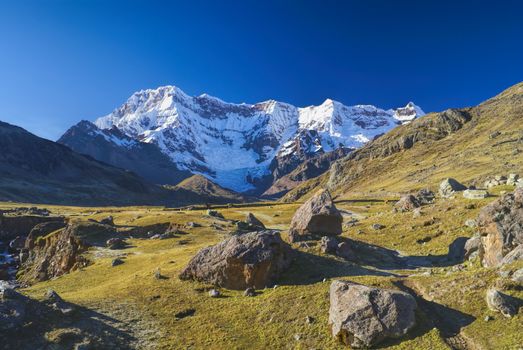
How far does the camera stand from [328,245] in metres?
52.2

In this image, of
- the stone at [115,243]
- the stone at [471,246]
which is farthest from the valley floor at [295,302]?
the stone at [115,243]

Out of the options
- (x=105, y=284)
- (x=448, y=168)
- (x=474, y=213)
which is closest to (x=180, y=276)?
(x=105, y=284)

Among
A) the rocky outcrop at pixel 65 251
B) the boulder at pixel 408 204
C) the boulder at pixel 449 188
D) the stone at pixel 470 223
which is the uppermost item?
the boulder at pixel 449 188

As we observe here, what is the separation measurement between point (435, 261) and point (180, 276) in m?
31.0

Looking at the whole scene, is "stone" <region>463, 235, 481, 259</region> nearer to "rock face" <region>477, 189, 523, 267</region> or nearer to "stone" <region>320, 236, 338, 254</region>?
"rock face" <region>477, 189, 523, 267</region>

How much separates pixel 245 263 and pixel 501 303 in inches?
964

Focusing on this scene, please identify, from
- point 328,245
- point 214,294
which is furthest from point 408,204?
point 214,294

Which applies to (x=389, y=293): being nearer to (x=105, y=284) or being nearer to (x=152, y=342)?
(x=152, y=342)

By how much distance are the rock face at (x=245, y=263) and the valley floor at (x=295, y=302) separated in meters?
1.40

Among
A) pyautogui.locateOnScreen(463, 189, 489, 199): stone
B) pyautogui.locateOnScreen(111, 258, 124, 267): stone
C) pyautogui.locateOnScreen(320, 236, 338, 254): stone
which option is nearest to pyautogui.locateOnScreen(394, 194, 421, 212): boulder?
pyautogui.locateOnScreen(463, 189, 489, 199): stone

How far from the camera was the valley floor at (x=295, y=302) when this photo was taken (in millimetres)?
31531

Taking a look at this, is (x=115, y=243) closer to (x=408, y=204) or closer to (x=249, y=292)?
(x=249, y=292)

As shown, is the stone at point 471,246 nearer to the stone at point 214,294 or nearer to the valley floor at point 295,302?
the valley floor at point 295,302

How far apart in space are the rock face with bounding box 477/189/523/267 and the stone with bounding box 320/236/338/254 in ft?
54.7
